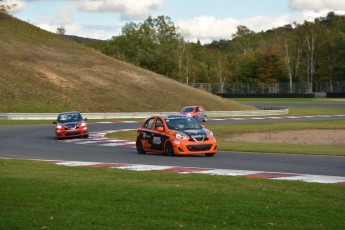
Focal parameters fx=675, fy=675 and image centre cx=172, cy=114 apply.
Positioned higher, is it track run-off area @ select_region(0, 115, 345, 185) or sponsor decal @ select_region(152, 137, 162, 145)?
sponsor decal @ select_region(152, 137, 162, 145)

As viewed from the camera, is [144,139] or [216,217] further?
[144,139]

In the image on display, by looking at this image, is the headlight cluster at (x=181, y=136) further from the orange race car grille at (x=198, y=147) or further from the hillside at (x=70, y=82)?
the hillside at (x=70, y=82)

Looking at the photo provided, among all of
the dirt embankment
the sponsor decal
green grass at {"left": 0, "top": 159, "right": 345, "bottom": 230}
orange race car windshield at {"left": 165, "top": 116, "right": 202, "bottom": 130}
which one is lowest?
the dirt embankment

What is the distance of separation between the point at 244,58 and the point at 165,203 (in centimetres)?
12393

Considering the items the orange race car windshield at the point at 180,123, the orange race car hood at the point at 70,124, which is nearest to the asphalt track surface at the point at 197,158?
the orange race car windshield at the point at 180,123

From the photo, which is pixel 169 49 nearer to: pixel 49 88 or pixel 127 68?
pixel 127 68

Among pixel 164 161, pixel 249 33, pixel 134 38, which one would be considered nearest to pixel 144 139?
pixel 164 161

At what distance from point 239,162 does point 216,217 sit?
9424 mm

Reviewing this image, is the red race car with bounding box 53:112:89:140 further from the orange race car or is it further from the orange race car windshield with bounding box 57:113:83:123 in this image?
the orange race car

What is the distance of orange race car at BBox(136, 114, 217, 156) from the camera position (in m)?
20.4

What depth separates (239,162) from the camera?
1809 cm

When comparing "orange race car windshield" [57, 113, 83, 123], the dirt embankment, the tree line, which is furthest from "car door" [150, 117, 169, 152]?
the tree line

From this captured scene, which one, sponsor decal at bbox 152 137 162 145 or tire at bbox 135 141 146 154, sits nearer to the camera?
sponsor decal at bbox 152 137 162 145

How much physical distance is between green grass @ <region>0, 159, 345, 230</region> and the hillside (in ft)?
153
